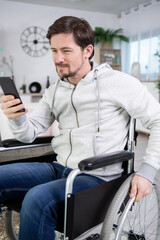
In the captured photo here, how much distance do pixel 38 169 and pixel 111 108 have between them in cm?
42

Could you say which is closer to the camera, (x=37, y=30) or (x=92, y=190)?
(x=92, y=190)

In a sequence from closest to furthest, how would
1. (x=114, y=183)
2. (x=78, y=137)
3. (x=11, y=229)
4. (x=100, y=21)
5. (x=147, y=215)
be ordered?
1. (x=114, y=183)
2. (x=78, y=137)
3. (x=11, y=229)
4. (x=147, y=215)
5. (x=100, y=21)

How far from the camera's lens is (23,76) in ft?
19.3

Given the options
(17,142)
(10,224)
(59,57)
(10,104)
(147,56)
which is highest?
(147,56)

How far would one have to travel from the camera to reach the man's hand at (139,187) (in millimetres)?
975

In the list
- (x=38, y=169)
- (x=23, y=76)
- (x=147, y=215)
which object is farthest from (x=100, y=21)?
(x=38, y=169)

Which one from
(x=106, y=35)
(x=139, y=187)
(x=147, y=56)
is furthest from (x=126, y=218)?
(x=106, y=35)

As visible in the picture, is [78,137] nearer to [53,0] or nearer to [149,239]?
[149,239]

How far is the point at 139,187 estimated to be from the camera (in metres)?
0.98

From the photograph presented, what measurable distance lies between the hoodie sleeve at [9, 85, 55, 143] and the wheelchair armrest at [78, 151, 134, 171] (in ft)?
1.37

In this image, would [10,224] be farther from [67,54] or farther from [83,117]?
[67,54]

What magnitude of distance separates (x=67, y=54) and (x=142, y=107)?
0.38 meters

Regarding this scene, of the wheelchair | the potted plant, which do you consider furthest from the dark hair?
the potted plant

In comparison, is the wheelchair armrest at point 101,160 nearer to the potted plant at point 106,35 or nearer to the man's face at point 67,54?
the man's face at point 67,54
